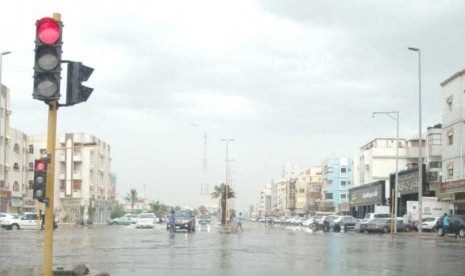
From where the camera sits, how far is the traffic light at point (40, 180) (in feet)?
35.2

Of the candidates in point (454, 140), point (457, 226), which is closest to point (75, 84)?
point (457, 226)

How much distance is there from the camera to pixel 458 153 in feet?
198

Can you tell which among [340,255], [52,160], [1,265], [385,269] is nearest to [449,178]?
[340,255]

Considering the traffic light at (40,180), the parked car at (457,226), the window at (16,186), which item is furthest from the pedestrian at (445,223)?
the window at (16,186)

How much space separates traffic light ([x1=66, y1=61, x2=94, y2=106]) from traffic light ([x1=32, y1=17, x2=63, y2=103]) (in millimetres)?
424

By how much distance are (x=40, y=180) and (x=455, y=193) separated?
5279 cm

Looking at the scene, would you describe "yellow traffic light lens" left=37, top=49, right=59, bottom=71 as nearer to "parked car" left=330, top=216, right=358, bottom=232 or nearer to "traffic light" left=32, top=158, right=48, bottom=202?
"traffic light" left=32, top=158, right=48, bottom=202

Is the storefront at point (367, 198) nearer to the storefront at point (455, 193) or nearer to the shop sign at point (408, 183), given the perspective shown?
the shop sign at point (408, 183)

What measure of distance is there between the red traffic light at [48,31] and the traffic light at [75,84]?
60 cm

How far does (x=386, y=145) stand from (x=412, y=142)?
9.20m

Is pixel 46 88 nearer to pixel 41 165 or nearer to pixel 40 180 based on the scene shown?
pixel 41 165

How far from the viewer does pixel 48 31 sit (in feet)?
34.8

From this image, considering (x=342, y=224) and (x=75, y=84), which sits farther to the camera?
(x=342, y=224)

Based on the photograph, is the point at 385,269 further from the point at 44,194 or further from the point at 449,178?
the point at 449,178
